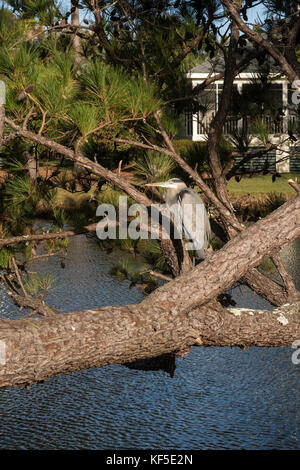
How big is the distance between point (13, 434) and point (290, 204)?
288cm

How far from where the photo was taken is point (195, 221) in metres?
4.04

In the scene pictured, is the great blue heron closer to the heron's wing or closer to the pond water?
the heron's wing

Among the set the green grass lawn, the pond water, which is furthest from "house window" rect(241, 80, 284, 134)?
the green grass lawn

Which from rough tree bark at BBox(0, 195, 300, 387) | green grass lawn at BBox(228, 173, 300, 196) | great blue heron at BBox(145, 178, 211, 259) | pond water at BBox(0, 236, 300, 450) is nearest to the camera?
rough tree bark at BBox(0, 195, 300, 387)

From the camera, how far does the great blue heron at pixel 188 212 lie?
385 centimetres

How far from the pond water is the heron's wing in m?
1.49

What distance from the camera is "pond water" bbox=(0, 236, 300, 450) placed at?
4.76 m

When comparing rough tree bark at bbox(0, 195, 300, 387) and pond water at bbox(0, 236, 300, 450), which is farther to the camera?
pond water at bbox(0, 236, 300, 450)

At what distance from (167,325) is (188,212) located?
148cm

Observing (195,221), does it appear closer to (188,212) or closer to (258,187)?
(188,212)

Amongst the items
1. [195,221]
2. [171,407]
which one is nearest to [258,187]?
[171,407]

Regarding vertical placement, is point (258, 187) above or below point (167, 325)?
above

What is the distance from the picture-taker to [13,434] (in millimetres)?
4836
